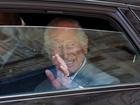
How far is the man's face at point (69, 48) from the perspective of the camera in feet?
9.02

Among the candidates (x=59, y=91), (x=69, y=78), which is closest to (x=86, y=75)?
Result: (x=69, y=78)

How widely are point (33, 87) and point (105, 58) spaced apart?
0.48m

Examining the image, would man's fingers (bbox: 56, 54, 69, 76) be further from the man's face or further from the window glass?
the window glass

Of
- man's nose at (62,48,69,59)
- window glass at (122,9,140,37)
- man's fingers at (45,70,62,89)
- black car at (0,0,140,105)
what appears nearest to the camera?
black car at (0,0,140,105)

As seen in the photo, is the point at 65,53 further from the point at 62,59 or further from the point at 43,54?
the point at 43,54

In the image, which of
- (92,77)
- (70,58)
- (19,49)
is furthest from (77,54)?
(19,49)

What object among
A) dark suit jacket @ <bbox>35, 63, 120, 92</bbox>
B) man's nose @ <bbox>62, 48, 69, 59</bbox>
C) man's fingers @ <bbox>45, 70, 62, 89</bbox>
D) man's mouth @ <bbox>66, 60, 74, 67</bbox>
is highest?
man's nose @ <bbox>62, 48, 69, 59</bbox>

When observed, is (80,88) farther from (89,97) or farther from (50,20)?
(50,20)

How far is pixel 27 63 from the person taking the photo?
8.57ft

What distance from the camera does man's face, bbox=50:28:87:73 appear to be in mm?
2750

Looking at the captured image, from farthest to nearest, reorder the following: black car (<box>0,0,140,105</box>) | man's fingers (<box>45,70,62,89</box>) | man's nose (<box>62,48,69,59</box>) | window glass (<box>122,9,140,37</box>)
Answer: window glass (<box>122,9,140,37</box>)
man's nose (<box>62,48,69,59</box>)
man's fingers (<box>45,70,62,89</box>)
black car (<box>0,0,140,105</box>)

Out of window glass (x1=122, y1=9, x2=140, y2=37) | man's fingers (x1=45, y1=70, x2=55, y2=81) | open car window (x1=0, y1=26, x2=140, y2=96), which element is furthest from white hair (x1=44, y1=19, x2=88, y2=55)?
window glass (x1=122, y1=9, x2=140, y2=37)

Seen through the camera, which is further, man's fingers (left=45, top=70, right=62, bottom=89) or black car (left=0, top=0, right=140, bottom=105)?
man's fingers (left=45, top=70, right=62, bottom=89)

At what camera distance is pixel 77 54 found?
283 cm
